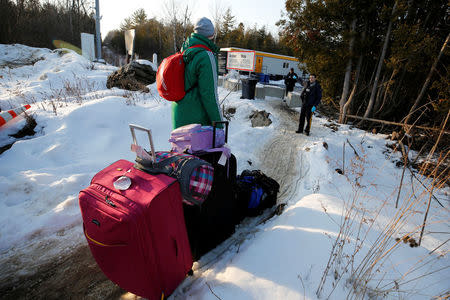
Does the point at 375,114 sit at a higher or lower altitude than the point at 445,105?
lower

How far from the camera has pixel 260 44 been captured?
39.4m

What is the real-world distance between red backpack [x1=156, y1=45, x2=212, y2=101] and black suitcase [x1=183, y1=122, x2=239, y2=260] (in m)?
0.67

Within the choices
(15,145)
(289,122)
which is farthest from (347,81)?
(15,145)

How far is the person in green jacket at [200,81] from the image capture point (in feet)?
7.48

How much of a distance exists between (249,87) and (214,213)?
25.4 ft

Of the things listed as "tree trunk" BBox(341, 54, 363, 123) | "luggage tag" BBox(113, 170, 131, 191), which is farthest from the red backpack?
"tree trunk" BBox(341, 54, 363, 123)

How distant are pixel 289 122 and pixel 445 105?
3802 mm

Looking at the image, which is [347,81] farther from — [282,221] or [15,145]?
[15,145]

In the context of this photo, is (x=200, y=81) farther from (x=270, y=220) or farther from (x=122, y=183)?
(x=270, y=220)

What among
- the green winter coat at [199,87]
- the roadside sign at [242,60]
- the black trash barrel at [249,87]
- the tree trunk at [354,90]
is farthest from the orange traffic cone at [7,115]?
the roadside sign at [242,60]

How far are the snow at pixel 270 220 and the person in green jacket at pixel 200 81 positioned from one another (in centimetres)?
149

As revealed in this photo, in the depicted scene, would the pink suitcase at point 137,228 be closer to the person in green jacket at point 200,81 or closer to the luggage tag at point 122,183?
the luggage tag at point 122,183

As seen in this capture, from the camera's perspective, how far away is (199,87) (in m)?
2.39

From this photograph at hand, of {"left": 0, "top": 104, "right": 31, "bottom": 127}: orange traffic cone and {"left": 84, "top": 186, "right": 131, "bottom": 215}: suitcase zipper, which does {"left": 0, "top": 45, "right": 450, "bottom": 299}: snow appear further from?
{"left": 84, "top": 186, "right": 131, "bottom": 215}: suitcase zipper
